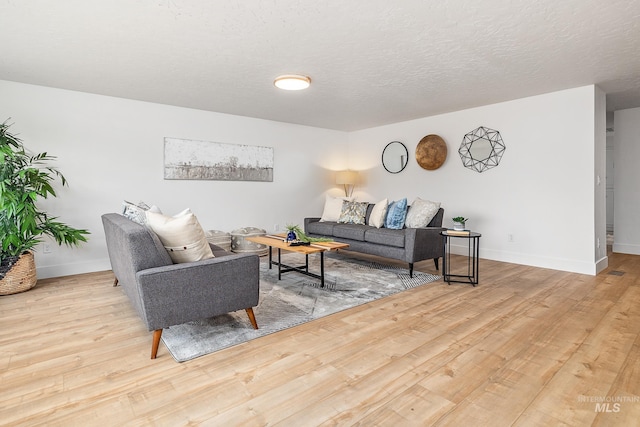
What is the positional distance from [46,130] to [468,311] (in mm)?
4981

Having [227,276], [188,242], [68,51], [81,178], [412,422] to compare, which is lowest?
[412,422]

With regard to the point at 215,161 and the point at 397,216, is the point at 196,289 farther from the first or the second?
the point at 215,161

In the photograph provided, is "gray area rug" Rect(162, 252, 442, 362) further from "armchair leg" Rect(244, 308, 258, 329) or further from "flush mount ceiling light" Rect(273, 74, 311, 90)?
"flush mount ceiling light" Rect(273, 74, 311, 90)

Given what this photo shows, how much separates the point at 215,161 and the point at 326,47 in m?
3.05

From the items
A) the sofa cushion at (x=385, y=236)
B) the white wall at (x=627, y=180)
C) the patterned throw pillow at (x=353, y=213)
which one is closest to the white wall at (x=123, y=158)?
the patterned throw pillow at (x=353, y=213)

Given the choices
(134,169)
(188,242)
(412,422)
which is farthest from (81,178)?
(412,422)

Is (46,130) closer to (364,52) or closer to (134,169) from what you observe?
(134,169)

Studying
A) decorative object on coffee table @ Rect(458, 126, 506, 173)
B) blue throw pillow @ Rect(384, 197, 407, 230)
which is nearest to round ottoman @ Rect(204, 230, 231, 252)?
blue throw pillow @ Rect(384, 197, 407, 230)

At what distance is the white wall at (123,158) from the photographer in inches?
156

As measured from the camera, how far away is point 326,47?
2840 millimetres

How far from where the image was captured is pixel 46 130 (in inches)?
155

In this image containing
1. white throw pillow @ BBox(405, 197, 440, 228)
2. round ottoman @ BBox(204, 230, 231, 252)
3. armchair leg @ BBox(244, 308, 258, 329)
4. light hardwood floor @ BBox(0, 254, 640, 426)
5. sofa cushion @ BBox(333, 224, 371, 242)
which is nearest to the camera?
light hardwood floor @ BBox(0, 254, 640, 426)

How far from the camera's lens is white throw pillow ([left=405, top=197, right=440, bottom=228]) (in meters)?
4.22

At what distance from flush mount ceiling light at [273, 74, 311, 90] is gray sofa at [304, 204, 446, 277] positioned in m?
2.04
